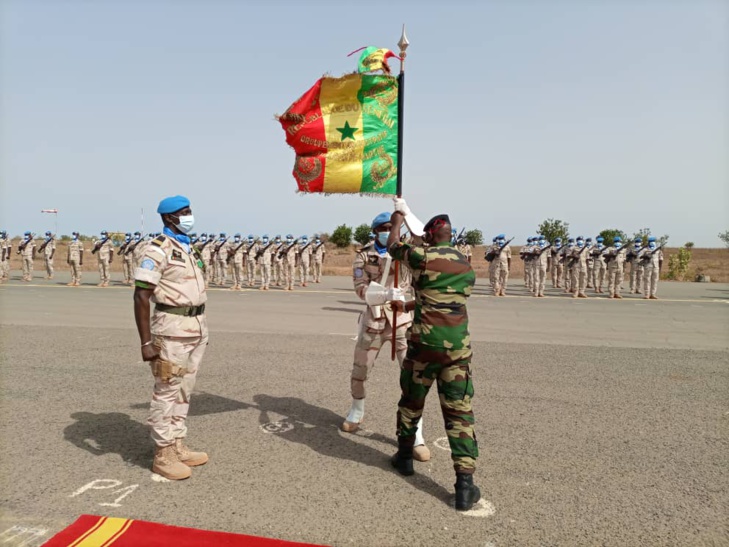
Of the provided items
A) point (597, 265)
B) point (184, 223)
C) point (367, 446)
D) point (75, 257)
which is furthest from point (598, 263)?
point (75, 257)

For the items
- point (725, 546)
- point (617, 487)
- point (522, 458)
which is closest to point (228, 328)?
point (522, 458)

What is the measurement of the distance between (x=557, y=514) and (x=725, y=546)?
3.03 feet

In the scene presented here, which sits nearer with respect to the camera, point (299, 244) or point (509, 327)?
point (509, 327)

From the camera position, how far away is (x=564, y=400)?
18.5ft

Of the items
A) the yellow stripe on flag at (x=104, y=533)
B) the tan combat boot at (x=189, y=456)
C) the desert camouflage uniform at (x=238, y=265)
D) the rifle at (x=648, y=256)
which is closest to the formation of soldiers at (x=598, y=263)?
the rifle at (x=648, y=256)

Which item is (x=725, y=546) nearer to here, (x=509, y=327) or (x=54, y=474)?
(x=54, y=474)

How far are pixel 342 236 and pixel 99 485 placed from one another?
48.8 meters

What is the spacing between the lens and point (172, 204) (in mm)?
3852

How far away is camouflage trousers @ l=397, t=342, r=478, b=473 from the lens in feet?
11.1

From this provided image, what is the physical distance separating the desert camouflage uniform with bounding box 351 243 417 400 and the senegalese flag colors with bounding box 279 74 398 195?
2.47 feet

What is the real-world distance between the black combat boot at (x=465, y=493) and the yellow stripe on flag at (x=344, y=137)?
2.85 meters

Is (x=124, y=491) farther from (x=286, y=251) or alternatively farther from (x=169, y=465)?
(x=286, y=251)

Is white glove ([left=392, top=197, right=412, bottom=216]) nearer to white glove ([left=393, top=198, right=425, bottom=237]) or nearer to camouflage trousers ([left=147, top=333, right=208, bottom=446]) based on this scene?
white glove ([left=393, top=198, right=425, bottom=237])

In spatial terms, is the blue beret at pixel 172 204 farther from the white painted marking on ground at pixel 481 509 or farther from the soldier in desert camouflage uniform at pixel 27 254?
the soldier in desert camouflage uniform at pixel 27 254
